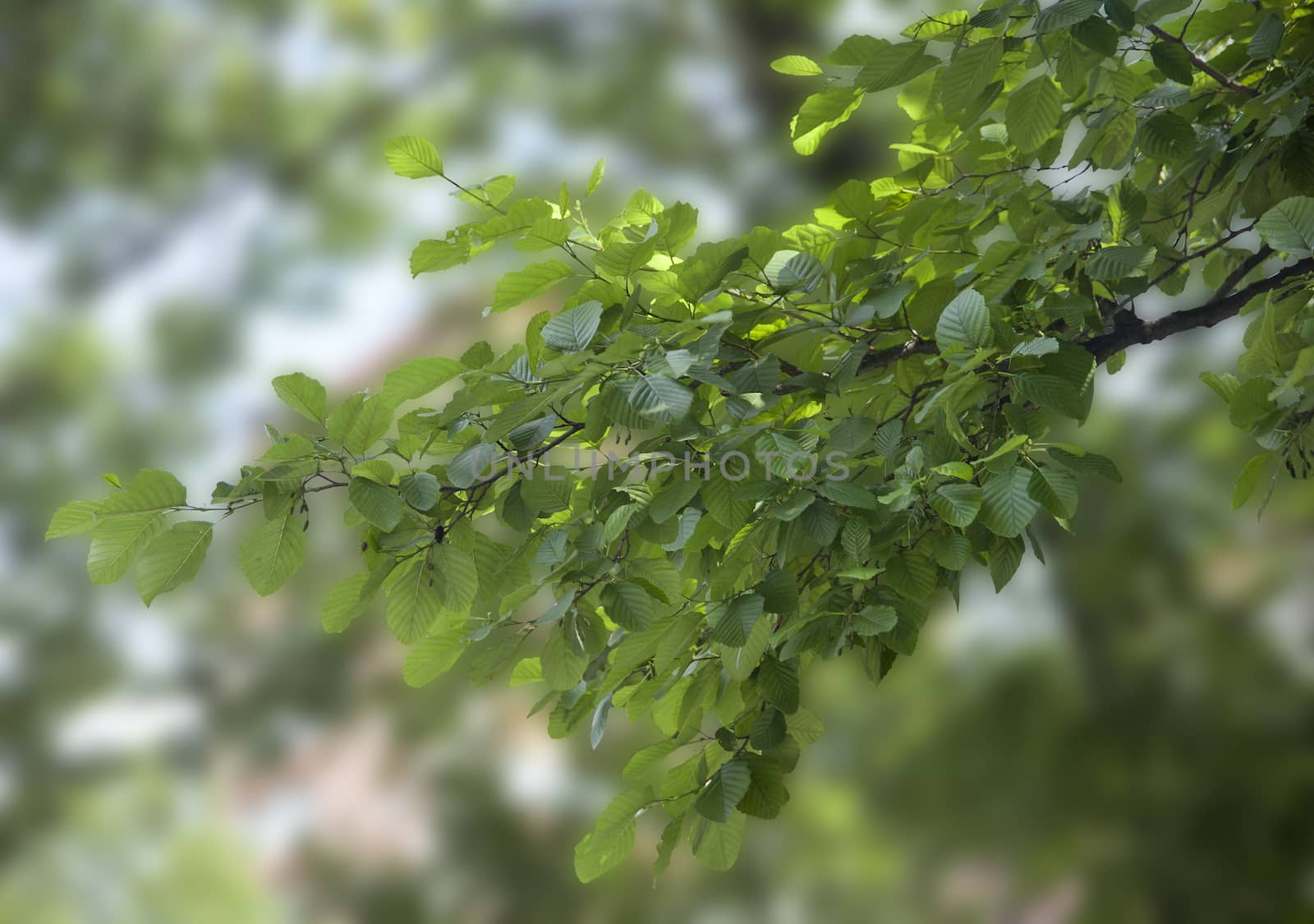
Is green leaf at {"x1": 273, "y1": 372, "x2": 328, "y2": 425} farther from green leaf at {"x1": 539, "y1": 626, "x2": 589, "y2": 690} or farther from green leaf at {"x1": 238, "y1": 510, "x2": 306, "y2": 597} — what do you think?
green leaf at {"x1": 539, "y1": 626, "x2": 589, "y2": 690}

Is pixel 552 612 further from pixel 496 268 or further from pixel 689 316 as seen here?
pixel 496 268

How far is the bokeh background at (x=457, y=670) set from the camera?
2.37m

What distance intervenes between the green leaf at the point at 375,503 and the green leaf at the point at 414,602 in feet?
0.20

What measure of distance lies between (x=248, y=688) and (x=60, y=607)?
50cm

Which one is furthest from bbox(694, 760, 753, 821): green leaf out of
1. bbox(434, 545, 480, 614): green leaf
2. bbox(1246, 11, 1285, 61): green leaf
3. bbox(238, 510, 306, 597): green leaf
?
bbox(1246, 11, 1285, 61): green leaf

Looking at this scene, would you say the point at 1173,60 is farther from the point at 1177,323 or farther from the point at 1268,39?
the point at 1177,323

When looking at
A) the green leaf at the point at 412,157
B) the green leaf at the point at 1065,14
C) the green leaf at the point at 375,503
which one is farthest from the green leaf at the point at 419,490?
the green leaf at the point at 1065,14

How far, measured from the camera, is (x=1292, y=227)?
31.4 inches

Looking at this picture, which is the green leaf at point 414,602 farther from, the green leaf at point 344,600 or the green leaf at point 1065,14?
the green leaf at point 1065,14

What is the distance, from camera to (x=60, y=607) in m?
2.73

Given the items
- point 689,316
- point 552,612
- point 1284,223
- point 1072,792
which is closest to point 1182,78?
point 1284,223

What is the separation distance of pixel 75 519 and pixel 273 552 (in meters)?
0.12

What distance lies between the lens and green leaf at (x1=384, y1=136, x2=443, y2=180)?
2.79ft

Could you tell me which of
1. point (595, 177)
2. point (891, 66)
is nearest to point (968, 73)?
point (891, 66)
